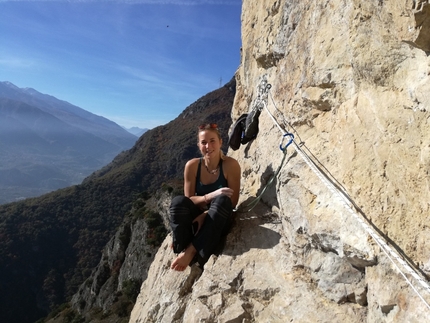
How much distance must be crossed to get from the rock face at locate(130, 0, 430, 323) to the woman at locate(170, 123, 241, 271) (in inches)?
10.5

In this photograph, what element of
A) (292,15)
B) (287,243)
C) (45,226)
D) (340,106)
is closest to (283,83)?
(292,15)

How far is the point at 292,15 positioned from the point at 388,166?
321 centimetres

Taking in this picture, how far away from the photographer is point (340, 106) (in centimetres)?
308

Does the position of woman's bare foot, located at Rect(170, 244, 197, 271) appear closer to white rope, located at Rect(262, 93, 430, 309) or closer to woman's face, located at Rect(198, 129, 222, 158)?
woman's face, located at Rect(198, 129, 222, 158)

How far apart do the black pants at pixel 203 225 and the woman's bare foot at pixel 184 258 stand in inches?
3.2

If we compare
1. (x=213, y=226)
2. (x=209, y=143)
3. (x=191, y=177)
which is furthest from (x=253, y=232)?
(x=209, y=143)

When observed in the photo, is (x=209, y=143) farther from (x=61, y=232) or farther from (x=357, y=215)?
(x=61, y=232)

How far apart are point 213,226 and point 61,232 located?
80427 mm

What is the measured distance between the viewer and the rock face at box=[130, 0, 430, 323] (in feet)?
6.78

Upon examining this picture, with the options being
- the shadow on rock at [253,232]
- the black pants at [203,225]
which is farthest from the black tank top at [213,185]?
the shadow on rock at [253,232]

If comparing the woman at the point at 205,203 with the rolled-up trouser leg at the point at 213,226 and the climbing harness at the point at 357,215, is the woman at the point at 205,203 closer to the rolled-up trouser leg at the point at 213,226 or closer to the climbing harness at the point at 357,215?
the rolled-up trouser leg at the point at 213,226

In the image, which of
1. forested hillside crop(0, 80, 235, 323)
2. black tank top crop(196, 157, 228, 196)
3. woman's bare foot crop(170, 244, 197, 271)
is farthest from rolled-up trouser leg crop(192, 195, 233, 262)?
forested hillside crop(0, 80, 235, 323)

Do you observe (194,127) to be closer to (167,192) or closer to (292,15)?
(167,192)

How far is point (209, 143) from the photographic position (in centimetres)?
422
